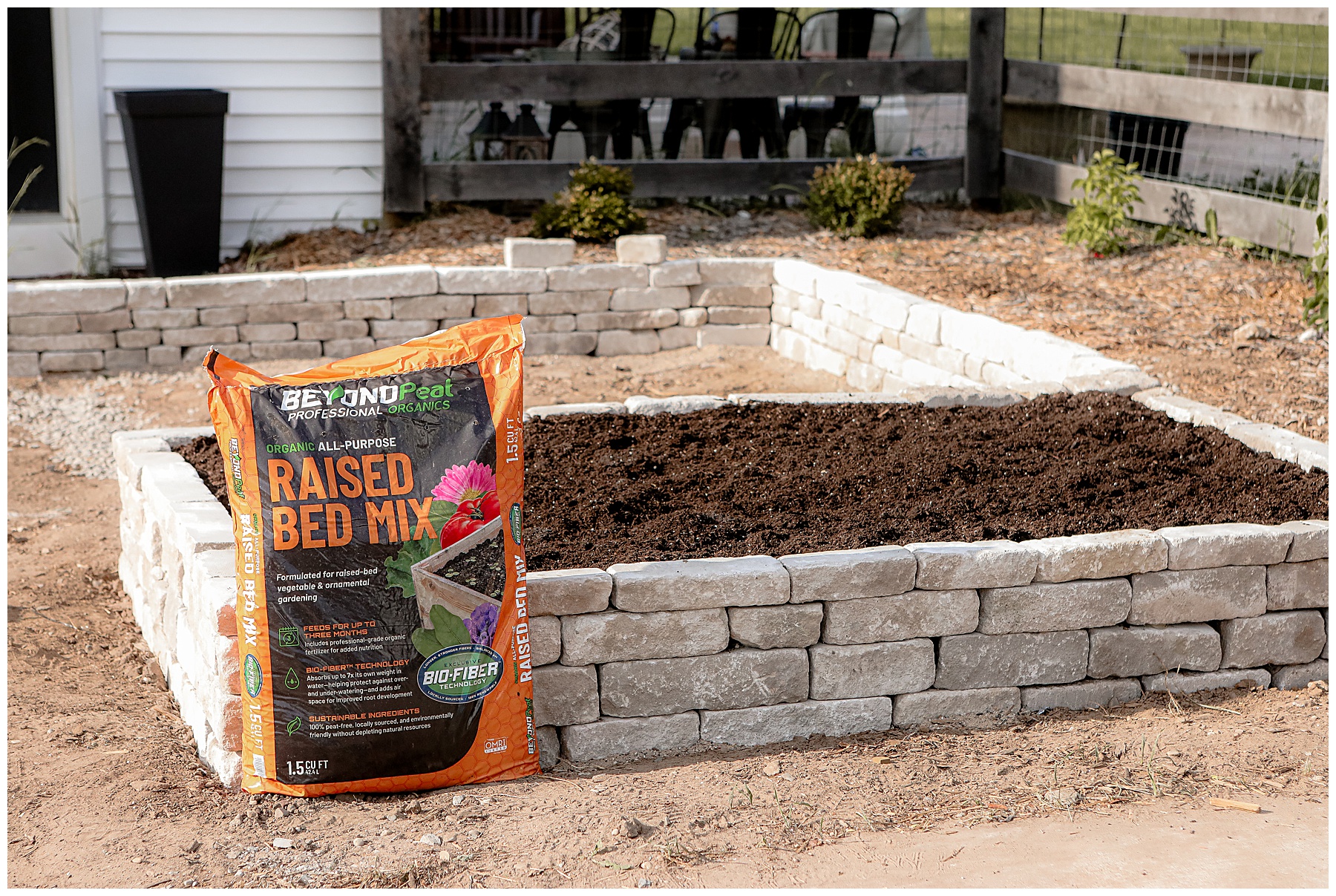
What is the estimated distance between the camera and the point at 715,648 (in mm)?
3279

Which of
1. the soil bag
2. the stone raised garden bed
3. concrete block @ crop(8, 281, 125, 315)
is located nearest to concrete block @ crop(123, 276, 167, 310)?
concrete block @ crop(8, 281, 125, 315)

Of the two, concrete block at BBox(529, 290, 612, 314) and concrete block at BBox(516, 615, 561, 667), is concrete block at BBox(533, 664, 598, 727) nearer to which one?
concrete block at BBox(516, 615, 561, 667)

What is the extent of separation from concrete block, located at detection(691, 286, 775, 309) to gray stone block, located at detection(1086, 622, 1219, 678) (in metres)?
4.62

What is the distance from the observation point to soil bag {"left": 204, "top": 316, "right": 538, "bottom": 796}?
2.87m

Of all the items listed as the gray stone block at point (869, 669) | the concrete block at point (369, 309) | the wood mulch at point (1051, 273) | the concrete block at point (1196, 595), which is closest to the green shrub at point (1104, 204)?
the wood mulch at point (1051, 273)

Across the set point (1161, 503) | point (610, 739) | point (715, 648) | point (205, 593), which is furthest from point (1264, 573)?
point (205, 593)

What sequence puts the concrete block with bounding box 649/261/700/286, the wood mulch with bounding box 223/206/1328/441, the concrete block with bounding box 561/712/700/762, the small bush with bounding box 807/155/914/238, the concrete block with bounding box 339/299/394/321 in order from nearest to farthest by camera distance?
the concrete block with bounding box 561/712/700/762, the wood mulch with bounding box 223/206/1328/441, the concrete block with bounding box 339/299/394/321, the concrete block with bounding box 649/261/700/286, the small bush with bounding box 807/155/914/238

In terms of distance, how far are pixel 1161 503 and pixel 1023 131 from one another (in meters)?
6.99

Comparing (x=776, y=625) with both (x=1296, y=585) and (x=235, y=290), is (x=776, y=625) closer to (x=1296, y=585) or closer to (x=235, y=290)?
(x=1296, y=585)

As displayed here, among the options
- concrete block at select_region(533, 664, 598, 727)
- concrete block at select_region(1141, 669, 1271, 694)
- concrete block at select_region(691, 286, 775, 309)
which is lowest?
concrete block at select_region(1141, 669, 1271, 694)

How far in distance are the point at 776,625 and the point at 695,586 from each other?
0.25 metres

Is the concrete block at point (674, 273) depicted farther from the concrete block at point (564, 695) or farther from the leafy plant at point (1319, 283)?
the concrete block at point (564, 695)

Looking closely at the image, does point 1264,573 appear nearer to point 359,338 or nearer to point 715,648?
point 715,648

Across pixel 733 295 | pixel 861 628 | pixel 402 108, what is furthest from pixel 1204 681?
pixel 402 108
